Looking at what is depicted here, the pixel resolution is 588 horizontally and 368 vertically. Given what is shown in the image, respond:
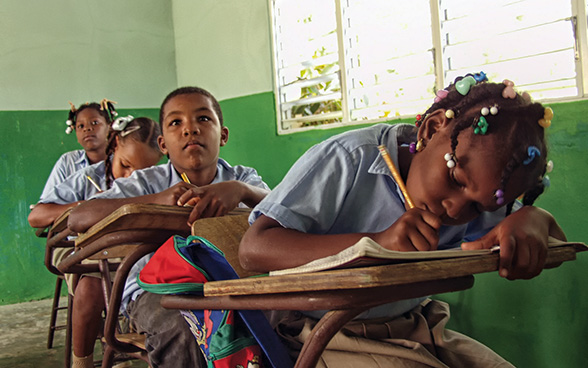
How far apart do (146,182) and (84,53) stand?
3.73 metres

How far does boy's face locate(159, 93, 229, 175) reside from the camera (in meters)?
2.32

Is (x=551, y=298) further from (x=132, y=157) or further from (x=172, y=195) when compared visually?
(x=132, y=157)

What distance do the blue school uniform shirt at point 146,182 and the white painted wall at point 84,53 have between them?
11.3 feet

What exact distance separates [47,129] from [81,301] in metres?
3.35

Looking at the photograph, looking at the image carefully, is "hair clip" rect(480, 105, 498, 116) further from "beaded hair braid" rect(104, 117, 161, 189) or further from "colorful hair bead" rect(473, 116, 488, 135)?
"beaded hair braid" rect(104, 117, 161, 189)

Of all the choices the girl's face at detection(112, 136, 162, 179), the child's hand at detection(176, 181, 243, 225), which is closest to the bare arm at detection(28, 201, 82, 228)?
the girl's face at detection(112, 136, 162, 179)

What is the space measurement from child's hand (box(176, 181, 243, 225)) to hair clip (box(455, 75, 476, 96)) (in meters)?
0.80

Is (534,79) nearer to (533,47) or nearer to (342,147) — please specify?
(533,47)

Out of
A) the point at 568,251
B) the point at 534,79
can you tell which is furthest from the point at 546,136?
the point at 534,79

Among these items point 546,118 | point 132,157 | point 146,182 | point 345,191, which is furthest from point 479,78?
point 132,157

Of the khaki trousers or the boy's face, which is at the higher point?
the boy's face

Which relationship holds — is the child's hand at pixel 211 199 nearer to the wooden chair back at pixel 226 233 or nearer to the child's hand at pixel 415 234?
the wooden chair back at pixel 226 233

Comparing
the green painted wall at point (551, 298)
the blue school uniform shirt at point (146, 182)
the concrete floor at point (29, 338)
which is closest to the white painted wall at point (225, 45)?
the green painted wall at point (551, 298)

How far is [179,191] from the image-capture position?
1.85 meters
